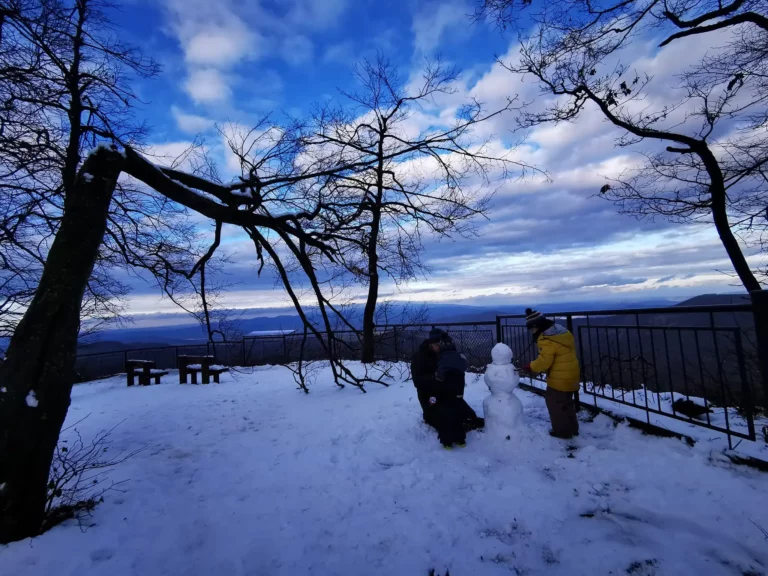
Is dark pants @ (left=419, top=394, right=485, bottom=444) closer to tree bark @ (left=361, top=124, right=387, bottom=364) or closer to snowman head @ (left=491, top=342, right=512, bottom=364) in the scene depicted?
snowman head @ (left=491, top=342, right=512, bottom=364)

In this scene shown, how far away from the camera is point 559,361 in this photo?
467 centimetres

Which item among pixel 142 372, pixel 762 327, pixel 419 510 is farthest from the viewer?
pixel 142 372

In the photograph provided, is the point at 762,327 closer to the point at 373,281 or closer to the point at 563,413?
the point at 563,413

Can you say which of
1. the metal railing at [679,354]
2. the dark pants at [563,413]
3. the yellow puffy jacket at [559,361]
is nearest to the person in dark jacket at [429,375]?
the dark pants at [563,413]

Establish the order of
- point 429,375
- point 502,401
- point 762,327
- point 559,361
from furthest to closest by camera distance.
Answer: point 429,375 → point 502,401 → point 559,361 → point 762,327

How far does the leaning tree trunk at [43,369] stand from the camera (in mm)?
2934

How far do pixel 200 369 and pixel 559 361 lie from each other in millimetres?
11301

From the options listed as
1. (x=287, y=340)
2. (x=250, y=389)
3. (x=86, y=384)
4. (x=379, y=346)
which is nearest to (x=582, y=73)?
(x=379, y=346)

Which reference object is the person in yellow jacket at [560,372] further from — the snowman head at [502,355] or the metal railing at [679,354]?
the metal railing at [679,354]

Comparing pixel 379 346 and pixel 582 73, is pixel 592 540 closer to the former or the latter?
pixel 582 73

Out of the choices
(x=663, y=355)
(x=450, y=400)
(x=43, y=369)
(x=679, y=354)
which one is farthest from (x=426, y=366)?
(x=43, y=369)

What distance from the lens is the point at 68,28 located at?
5.55 m

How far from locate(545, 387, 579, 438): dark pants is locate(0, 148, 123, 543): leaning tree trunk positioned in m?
5.04

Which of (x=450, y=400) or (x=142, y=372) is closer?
(x=450, y=400)
